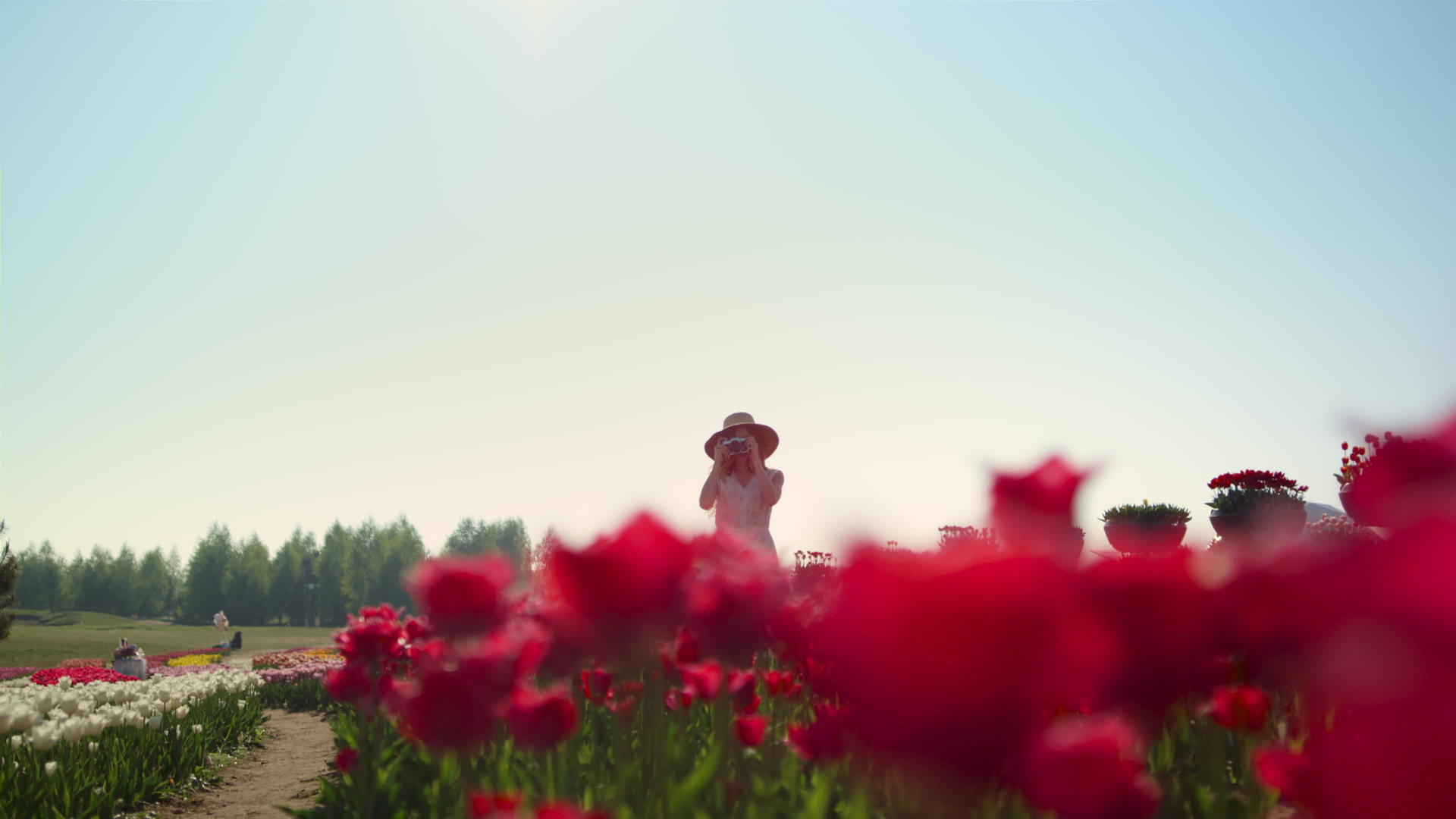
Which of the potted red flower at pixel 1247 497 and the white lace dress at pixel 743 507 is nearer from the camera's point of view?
the potted red flower at pixel 1247 497

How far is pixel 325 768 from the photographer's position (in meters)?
7.70

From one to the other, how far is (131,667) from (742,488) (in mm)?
14358

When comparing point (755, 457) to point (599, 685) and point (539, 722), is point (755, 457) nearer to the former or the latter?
point (599, 685)

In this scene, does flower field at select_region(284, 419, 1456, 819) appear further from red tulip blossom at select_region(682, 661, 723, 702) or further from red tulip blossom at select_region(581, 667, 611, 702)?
red tulip blossom at select_region(581, 667, 611, 702)

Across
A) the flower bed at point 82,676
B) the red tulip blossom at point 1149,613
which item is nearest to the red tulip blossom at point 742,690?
the red tulip blossom at point 1149,613

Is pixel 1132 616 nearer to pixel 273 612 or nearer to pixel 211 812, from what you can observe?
pixel 211 812

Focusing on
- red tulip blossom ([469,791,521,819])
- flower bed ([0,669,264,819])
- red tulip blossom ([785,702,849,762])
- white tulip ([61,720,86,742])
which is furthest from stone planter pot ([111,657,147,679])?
red tulip blossom ([469,791,521,819])

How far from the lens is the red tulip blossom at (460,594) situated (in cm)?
213

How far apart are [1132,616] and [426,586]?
1653mm

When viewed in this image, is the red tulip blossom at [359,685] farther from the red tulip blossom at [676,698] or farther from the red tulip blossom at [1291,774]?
the red tulip blossom at [1291,774]

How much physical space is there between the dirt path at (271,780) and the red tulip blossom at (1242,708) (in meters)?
4.58

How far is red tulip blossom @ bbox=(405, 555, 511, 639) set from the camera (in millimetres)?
2129

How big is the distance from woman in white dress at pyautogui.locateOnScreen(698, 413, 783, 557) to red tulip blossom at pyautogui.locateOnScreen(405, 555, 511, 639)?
266 inches

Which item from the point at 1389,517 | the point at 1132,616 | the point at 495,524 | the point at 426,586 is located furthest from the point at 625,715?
the point at 495,524
